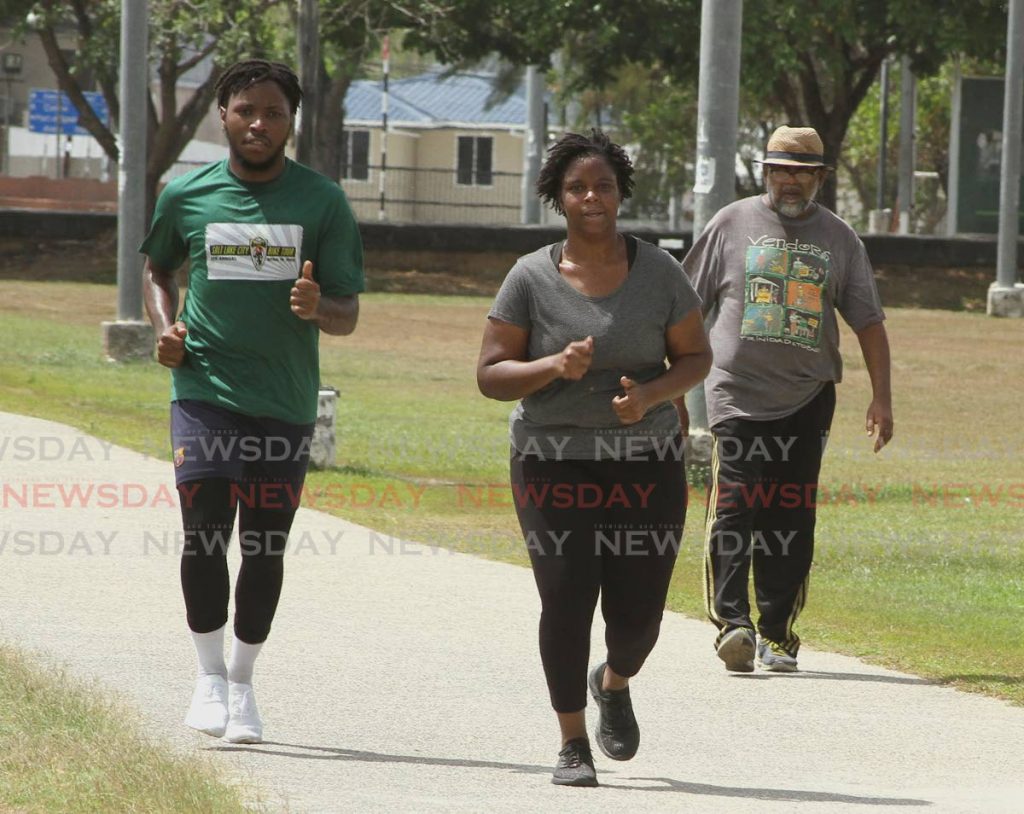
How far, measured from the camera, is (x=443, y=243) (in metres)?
34.6

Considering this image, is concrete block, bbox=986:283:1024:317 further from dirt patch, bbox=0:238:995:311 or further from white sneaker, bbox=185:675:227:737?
white sneaker, bbox=185:675:227:737

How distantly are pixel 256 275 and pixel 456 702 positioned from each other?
61.7 inches

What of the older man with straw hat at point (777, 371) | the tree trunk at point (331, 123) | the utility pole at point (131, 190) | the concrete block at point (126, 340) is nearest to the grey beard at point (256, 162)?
the older man with straw hat at point (777, 371)

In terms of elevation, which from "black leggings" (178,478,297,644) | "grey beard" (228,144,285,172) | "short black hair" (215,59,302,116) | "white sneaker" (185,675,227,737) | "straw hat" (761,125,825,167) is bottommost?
"white sneaker" (185,675,227,737)

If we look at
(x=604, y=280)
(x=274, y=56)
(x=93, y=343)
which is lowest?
(x=93, y=343)

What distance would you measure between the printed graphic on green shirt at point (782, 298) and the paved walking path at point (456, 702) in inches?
47.2

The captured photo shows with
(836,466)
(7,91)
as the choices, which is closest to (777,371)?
(836,466)

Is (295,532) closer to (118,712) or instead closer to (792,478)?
(792,478)

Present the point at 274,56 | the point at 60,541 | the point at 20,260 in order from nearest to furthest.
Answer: the point at 60,541 < the point at 274,56 < the point at 20,260

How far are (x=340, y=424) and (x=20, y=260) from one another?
60.9 ft

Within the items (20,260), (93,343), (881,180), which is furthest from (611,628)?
(881,180)

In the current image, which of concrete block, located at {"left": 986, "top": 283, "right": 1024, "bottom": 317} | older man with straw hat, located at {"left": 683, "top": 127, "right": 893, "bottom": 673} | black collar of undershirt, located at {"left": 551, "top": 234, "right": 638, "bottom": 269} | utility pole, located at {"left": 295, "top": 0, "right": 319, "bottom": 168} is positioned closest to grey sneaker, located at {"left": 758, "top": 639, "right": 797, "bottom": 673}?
older man with straw hat, located at {"left": 683, "top": 127, "right": 893, "bottom": 673}

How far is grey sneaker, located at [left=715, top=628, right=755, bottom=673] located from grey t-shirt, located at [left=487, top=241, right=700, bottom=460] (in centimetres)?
177

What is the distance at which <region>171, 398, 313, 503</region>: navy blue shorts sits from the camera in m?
5.52
